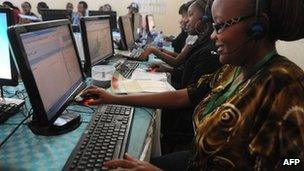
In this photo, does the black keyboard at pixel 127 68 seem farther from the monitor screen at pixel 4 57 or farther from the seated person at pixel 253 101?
the seated person at pixel 253 101

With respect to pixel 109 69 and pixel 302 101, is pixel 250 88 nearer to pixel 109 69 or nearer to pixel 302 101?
pixel 302 101

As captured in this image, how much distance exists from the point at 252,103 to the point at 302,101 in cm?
12

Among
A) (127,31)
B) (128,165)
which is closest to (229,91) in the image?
(128,165)

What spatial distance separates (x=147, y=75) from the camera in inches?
81.4

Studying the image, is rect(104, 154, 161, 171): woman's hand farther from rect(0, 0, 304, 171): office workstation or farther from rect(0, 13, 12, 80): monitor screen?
rect(0, 13, 12, 80): monitor screen

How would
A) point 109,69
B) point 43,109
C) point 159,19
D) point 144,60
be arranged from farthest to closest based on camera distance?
point 159,19
point 144,60
point 109,69
point 43,109

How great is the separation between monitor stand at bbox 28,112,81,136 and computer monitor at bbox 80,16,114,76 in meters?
0.66

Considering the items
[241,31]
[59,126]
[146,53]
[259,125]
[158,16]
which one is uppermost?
[241,31]

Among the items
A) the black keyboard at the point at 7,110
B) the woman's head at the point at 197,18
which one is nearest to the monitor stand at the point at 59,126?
the black keyboard at the point at 7,110

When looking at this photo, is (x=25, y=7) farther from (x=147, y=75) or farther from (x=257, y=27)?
(x=257, y=27)

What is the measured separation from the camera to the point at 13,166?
0.83 meters

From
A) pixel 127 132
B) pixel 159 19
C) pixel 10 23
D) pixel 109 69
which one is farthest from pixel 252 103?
pixel 159 19

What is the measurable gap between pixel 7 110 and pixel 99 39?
1.03 m

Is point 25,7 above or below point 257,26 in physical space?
below
